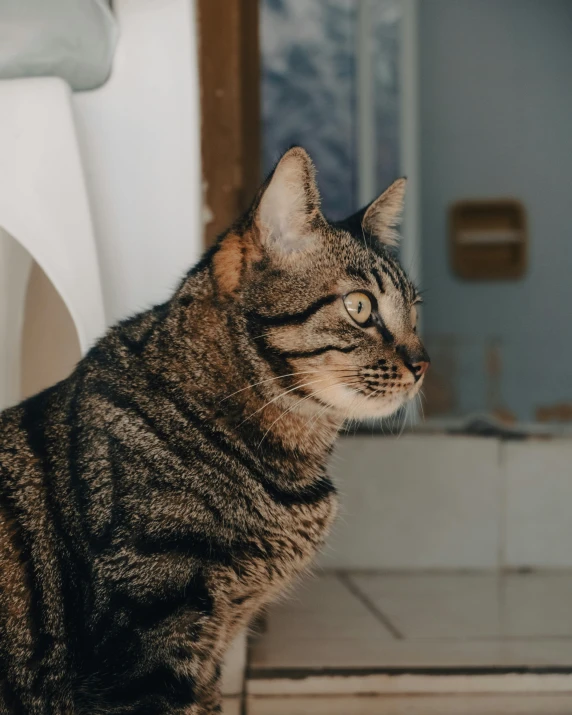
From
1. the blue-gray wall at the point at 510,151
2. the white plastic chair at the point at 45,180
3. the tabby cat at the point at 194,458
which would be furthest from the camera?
the blue-gray wall at the point at 510,151

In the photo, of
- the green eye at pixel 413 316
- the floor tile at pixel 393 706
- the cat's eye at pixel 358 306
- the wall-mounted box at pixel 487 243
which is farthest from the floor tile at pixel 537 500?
the wall-mounted box at pixel 487 243

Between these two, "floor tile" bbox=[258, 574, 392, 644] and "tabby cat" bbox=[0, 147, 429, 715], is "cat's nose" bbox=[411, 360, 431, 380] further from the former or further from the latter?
"floor tile" bbox=[258, 574, 392, 644]

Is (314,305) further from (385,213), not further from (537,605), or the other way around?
(537,605)

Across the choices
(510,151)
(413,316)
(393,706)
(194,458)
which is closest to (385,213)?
(413,316)

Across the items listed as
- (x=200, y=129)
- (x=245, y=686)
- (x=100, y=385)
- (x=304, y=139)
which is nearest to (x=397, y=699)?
(x=245, y=686)

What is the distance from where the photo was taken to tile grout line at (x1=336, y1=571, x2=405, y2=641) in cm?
131

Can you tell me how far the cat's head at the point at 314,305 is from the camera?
0.93 metres

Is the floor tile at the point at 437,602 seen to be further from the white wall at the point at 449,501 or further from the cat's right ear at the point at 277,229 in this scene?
the cat's right ear at the point at 277,229

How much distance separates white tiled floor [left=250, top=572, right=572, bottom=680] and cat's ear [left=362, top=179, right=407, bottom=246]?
59 cm

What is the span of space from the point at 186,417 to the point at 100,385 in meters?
0.10

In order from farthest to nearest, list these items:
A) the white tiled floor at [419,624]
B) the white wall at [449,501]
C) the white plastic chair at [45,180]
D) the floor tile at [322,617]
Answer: the white wall at [449,501], the floor tile at [322,617], the white tiled floor at [419,624], the white plastic chair at [45,180]

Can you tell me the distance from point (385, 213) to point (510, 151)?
9.08 ft

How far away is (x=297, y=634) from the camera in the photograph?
→ 4.28 feet

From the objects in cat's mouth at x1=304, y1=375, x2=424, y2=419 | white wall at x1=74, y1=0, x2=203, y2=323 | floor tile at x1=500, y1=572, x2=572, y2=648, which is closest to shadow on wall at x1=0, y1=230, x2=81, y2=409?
white wall at x1=74, y1=0, x2=203, y2=323
